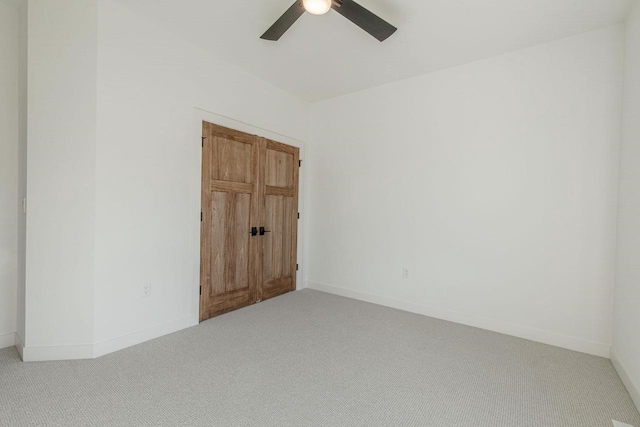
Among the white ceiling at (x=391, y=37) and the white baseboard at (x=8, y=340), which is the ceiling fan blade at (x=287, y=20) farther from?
the white baseboard at (x=8, y=340)

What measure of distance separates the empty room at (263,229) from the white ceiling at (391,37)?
3 cm

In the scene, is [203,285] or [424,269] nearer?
[203,285]

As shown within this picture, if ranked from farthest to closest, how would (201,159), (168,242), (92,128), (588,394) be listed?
(201,159)
(168,242)
(92,128)
(588,394)

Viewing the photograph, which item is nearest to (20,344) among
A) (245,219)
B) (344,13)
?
(245,219)

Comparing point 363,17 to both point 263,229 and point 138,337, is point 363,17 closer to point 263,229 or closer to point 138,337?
point 263,229

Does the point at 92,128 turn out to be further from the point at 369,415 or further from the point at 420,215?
the point at 420,215

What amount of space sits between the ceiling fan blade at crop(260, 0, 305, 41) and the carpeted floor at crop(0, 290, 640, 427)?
254 cm

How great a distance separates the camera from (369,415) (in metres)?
1.77

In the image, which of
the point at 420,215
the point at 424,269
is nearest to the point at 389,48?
the point at 420,215

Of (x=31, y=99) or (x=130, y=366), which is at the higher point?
(x=31, y=99)

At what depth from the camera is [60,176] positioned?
7.57 ft

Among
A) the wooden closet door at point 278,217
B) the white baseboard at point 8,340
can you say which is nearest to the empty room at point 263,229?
the white baseboard at point 8,340

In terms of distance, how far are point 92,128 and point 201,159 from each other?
95cm

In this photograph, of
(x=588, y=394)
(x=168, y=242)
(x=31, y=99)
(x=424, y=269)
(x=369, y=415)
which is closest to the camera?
(x=369, y=415)
